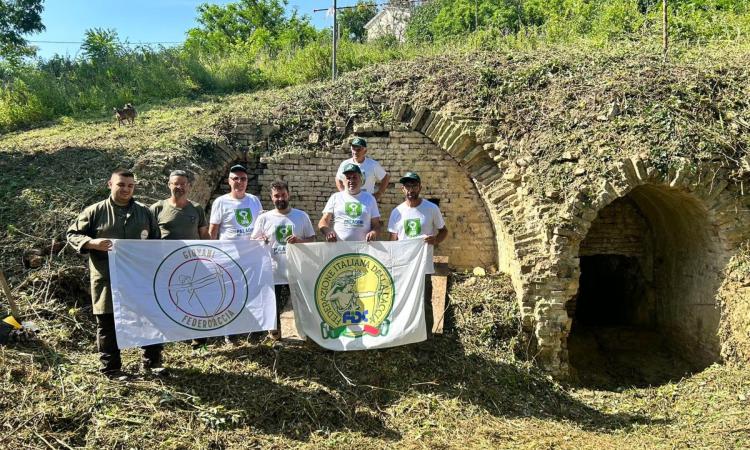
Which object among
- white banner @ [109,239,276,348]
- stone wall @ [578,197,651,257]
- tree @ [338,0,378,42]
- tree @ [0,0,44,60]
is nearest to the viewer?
white banner @ [109,239,276,348]

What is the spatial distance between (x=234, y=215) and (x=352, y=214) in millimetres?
1235

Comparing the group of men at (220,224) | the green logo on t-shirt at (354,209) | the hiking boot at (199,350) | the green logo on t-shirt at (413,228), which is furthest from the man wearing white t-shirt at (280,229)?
the green logo on t-shirt at (413,228)

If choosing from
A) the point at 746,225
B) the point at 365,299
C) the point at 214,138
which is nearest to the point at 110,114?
the point at 214,138

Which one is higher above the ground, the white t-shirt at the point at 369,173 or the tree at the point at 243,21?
the tree at the point at 243,21

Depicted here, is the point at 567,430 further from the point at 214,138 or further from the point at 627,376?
the point at 214,138

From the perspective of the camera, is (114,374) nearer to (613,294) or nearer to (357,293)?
(357,293)

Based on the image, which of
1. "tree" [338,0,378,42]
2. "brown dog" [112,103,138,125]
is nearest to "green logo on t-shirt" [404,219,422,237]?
"brown dog" [112,103,138,125]

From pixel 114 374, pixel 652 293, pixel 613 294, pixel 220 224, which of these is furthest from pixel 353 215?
pixel 613 294

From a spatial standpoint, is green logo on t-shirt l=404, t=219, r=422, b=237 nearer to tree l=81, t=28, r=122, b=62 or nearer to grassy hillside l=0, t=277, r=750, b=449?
grassy hillside l=0, t=277, r=750, b=449

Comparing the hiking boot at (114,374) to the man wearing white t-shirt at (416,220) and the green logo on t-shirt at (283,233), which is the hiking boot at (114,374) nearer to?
the green logo on t-shirt at (283,233)

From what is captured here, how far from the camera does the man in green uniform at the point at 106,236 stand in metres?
4.44

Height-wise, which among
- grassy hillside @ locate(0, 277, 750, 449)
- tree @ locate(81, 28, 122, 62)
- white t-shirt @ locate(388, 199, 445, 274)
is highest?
tree @ locate(81, 28, 122, 62)

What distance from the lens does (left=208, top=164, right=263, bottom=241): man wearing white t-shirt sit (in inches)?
213

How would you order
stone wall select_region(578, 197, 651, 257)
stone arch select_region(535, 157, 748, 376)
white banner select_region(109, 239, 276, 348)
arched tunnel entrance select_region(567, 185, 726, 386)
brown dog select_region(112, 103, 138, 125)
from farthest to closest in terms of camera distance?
brown dog select_region(112, 103, 138, 125), stone wall select_region(578, 197, 651, 257), arched tunnel entrance select_region(567, 185, 726, 386), stone arch select_region(535, 157, 748, 376), white banner select_region(109, 239, 276, 348)
